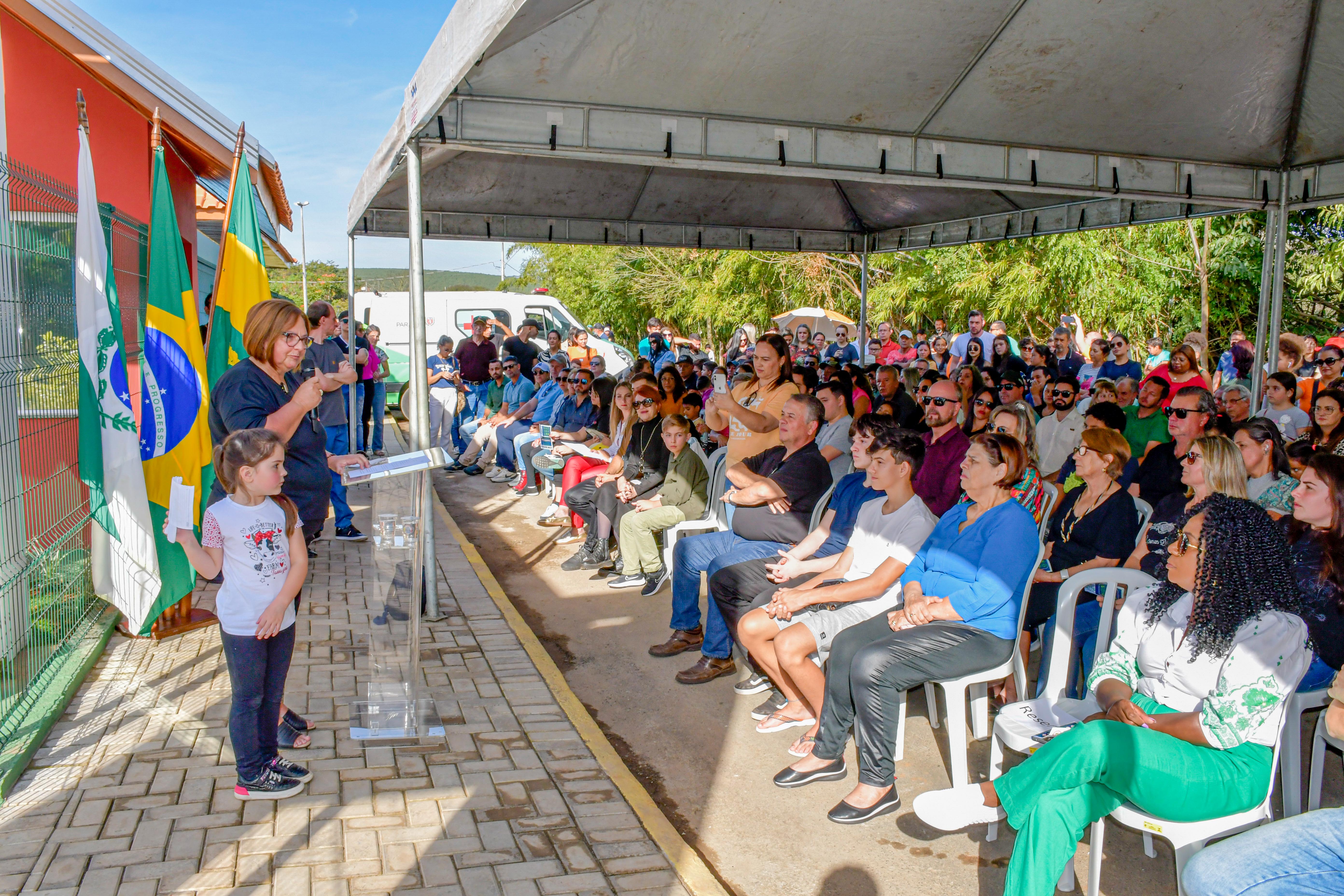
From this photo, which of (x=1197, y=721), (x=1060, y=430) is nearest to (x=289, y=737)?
(x=1197, y=721)

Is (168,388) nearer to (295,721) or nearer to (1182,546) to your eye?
(295,721)

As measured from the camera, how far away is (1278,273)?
329 inches

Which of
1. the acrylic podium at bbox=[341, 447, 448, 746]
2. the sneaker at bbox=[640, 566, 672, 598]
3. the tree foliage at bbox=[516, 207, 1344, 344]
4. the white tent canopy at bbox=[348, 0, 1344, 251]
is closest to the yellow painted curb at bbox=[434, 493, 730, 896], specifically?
the acrylic podium at bbox=[341, 447, 448, 746]

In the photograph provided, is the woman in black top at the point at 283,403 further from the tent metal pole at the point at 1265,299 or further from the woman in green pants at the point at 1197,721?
the tent metal pole at the point at 1265,299

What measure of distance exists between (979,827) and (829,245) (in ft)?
32.6

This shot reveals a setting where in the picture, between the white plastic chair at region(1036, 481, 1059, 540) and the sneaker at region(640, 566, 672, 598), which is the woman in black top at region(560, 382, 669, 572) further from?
the white plastic chair at region(1036, 481, 1059, 540)

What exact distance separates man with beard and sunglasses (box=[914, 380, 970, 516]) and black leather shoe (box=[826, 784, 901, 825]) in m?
2.30

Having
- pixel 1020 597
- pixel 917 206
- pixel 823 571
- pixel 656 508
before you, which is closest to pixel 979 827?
pixel 1020 597

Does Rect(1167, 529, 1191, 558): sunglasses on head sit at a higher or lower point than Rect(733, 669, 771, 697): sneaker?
higher

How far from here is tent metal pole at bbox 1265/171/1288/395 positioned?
8.20 m

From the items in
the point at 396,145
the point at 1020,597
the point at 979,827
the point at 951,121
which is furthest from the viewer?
the point at 951,121

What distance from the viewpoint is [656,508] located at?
6.46m

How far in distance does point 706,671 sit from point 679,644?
431 mm

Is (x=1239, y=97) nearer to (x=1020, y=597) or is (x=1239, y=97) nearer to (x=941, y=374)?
(x=941, y=374)
